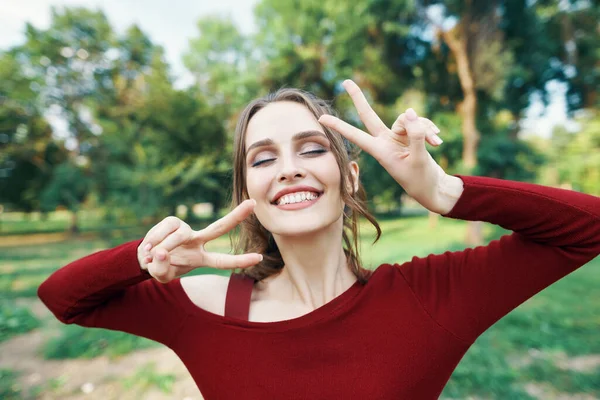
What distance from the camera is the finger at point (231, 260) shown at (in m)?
1.01

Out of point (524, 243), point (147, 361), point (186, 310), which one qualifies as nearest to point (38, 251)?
point (147, 361)

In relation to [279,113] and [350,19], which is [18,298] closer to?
[279,113]

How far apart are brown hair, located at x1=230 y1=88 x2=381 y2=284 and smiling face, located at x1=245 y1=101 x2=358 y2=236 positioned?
0.19 ft

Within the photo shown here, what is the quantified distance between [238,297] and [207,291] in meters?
0.11

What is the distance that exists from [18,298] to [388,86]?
13068 mm

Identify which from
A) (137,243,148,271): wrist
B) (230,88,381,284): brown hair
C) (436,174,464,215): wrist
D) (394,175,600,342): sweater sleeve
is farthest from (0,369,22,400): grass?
(436,174,464,215): wrist

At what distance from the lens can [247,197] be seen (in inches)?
57.4

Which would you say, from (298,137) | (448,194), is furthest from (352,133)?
(448,194)

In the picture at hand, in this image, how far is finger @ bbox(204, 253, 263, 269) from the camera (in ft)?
3.32

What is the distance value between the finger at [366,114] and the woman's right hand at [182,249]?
1.47 ft

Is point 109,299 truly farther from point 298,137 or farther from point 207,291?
point 298,137

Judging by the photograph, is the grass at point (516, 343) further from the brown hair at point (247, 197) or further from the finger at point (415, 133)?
the finger at point (415, 133)

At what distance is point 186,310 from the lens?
46.6 inches

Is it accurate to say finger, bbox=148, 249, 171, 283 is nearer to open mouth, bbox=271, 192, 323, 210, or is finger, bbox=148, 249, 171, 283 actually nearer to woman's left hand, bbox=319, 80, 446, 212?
open mouth, bbox=271, 192, 323, 210
